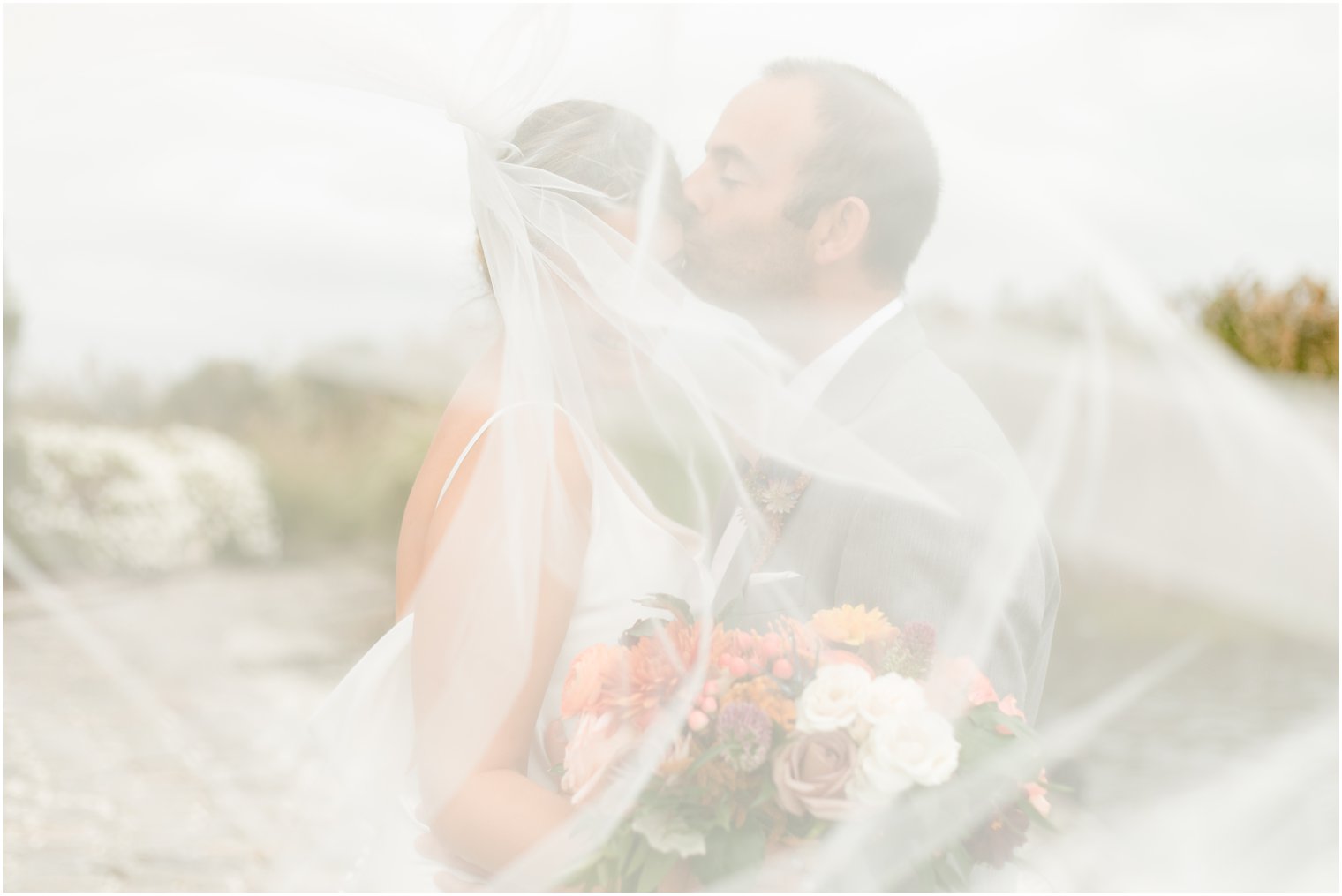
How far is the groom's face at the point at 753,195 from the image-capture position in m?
2.43

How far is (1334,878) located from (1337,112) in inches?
83.5

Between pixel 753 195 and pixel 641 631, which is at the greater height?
pixel 753 195

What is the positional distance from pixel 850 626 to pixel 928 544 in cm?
35

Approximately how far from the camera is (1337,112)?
3172 mm

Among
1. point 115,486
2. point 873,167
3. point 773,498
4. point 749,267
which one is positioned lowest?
point 115,486

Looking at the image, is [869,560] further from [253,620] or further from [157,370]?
[253,620]

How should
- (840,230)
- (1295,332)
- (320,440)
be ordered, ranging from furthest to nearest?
(1295,332), (320,440), (840,230)

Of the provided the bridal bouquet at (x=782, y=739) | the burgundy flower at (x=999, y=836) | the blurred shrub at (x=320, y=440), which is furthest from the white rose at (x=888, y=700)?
the blurred shrub at (x=320, y=440)

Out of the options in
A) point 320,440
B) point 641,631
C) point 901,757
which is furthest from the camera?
point 320,440

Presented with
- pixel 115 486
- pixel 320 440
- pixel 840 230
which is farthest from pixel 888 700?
pixel 320 440

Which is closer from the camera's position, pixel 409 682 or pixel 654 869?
pixel 654 869

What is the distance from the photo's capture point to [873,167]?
252cm

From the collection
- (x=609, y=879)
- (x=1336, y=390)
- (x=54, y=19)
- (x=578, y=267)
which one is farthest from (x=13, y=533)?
(x=1336, y=390)

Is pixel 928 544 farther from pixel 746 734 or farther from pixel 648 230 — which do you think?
pixel 648 230
